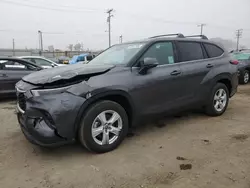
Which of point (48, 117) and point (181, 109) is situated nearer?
point (48, 117)

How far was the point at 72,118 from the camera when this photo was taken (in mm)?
2855

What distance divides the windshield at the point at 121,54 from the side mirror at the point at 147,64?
25 centimetres

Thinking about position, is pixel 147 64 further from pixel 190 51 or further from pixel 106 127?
pixel 190 51

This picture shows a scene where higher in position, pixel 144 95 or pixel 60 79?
pixel 60 79

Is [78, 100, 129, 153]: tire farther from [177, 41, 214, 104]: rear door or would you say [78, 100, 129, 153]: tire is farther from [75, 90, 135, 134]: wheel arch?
[177, 41, 214, 104]: rear door

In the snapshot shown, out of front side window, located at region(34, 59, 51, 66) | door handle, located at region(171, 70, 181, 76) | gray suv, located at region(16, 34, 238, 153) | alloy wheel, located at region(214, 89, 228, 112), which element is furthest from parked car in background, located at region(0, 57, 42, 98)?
alloy wheel, located at region(214, 89, 228, 112)

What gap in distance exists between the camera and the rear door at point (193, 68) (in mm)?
4113

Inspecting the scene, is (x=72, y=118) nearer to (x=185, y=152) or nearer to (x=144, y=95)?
(x=144, y=95)

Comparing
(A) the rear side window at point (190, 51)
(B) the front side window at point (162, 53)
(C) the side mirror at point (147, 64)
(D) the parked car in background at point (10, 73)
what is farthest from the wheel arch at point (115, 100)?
(D) the parked car in background at point (10, 73)

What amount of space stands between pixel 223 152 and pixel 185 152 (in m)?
0.53

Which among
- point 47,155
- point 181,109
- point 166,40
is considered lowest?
point 47,155

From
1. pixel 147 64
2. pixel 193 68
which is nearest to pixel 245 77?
pixel 193 68

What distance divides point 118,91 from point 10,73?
4.64 meters

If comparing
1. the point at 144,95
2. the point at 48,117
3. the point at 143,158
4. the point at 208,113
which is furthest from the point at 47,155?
the point at 208,113
